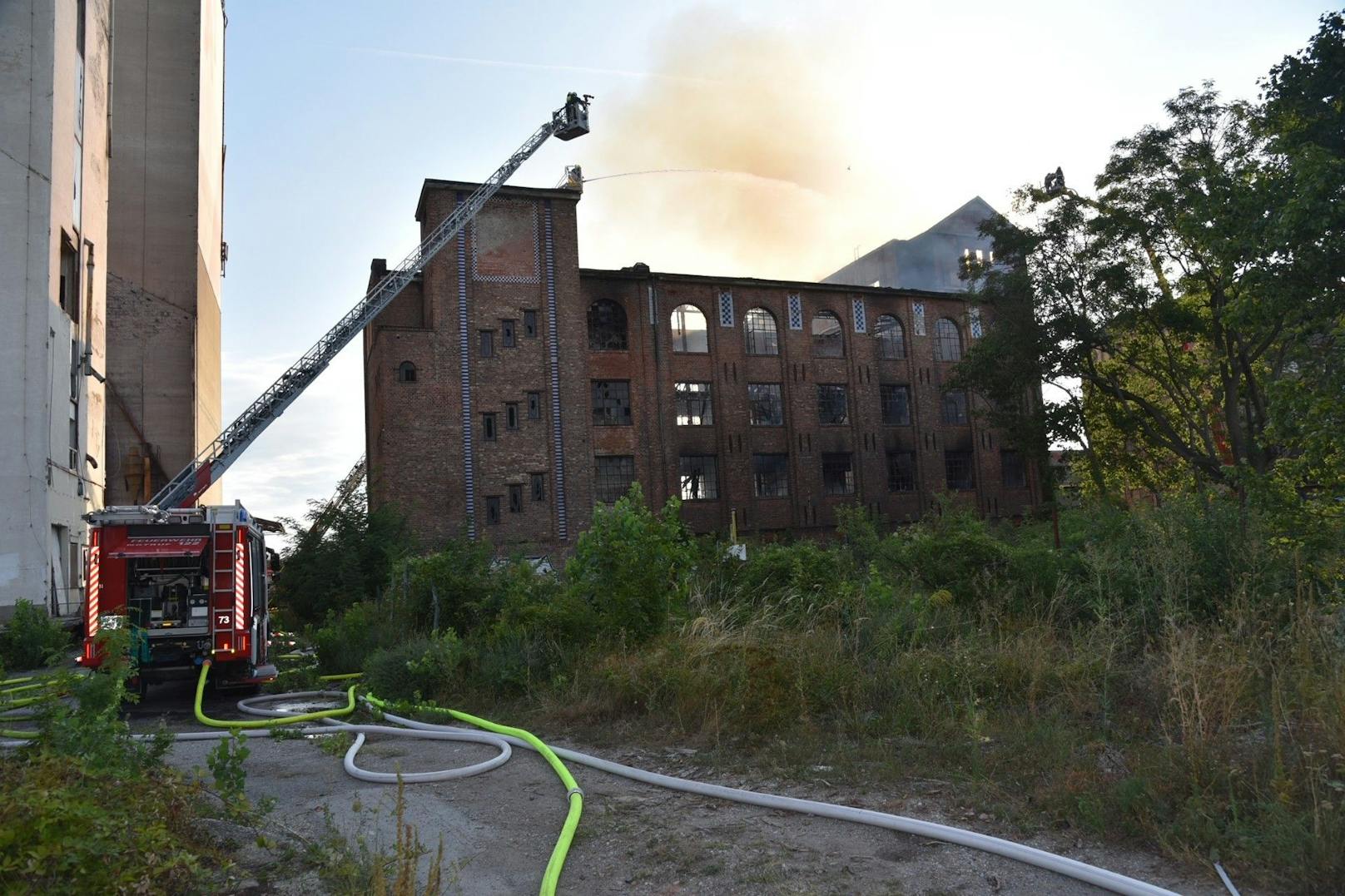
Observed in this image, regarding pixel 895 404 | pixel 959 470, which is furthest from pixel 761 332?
pixel 959 470

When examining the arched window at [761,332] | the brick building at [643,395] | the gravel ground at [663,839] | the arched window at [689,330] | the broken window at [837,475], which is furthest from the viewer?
the broken window at [837,475]

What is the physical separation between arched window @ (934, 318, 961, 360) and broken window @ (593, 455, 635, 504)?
15392 millimetres

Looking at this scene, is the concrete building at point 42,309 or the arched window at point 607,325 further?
the arched window at point 607,325

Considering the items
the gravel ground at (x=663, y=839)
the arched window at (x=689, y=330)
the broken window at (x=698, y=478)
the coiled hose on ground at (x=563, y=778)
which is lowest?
the gravel ground at (x=663, y=839)

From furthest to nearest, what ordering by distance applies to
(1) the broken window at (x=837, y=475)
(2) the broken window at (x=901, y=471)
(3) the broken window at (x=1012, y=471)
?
(3) the broken window at (x=1012, y=471), (2) the broken window at (x=901, y=471), (1) the broken window at (x=837, y=475)

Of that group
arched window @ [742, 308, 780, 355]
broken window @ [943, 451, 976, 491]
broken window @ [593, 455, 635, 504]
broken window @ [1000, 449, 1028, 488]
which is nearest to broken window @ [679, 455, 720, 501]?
broken window @ [593, 455, 635, 504]

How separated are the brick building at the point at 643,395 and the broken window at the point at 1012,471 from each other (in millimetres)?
80

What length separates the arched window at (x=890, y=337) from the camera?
137 feet

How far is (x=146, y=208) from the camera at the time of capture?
35.7 m

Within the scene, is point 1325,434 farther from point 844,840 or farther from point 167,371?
point 167,371

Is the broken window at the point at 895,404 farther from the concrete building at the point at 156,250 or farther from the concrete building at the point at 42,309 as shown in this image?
the concrete building at the point at 42,309

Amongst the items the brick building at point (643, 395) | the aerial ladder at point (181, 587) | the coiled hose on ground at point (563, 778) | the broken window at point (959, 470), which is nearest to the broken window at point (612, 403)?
the brick building at point (643, 395)

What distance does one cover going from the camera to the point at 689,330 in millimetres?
38250

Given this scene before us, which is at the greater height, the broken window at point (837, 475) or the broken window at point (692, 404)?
the broken window at point (692, 404)
